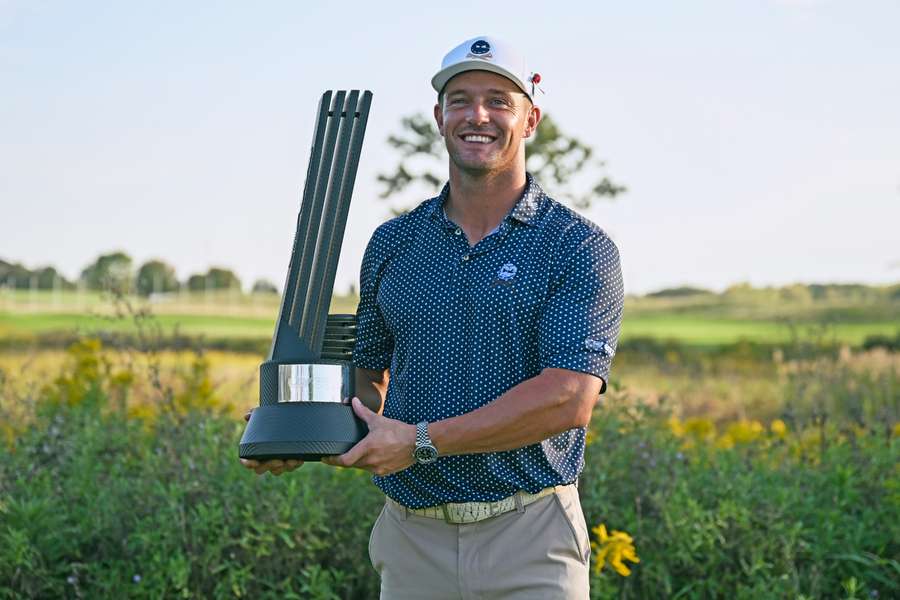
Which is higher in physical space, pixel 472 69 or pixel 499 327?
pixel 472 69

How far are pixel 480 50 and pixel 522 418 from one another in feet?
2.96

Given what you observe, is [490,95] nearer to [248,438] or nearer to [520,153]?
[520,153]

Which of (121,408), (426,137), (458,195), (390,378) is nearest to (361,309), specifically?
(390,378)

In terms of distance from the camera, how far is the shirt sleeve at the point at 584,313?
9.09ft

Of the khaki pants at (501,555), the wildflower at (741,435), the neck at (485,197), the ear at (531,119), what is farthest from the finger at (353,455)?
the wildflower at (741,435)

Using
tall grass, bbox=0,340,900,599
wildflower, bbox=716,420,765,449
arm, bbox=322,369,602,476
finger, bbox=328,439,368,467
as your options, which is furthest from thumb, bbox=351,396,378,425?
wildflower, bbox=716,420,765,449

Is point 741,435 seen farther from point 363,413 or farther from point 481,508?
point 363,413

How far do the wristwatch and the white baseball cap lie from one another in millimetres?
881

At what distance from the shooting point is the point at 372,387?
3.26m

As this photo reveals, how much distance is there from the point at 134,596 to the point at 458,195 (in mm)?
2416

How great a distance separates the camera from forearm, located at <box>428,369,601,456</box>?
2.67 m

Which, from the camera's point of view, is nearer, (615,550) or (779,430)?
(615,550)

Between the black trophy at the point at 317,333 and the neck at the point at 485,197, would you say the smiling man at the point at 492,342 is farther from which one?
the black trophy at the point at 317,333

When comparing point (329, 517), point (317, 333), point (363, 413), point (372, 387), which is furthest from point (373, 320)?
point (329, 517)
